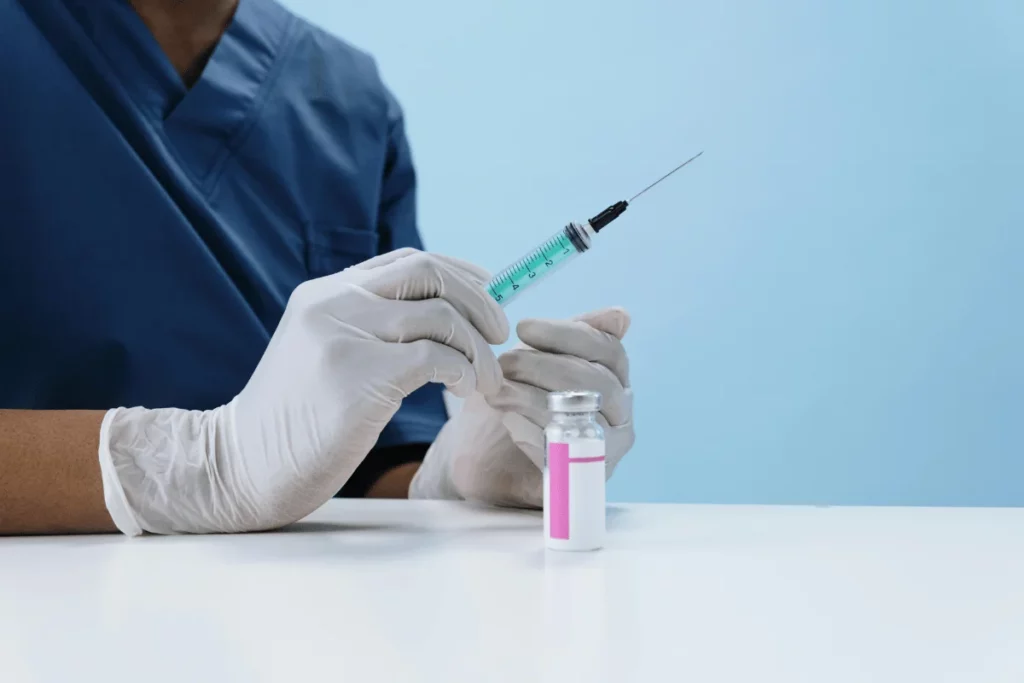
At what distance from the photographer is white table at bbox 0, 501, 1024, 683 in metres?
0.49

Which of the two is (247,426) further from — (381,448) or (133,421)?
(381,448)

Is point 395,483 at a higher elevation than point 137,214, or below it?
below

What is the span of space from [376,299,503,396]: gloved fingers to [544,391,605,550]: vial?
0.15 meters

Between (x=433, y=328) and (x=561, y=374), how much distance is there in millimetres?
181

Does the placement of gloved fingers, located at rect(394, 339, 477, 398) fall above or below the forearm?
above

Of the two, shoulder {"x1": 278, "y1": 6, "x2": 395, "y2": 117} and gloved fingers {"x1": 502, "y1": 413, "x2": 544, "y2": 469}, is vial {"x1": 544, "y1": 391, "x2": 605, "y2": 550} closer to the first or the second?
gloved fingers {"x1": 502, "y1": 413, "x2": 544, "y2": 469}

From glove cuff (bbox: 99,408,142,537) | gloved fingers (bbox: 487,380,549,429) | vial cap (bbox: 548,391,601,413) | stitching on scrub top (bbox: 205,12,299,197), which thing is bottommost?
glove cuff (bbox: 99,408,142,537)

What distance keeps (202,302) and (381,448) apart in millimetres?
359

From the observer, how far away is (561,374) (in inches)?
39.0

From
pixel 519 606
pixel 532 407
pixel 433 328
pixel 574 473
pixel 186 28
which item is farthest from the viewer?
pixel 186 28

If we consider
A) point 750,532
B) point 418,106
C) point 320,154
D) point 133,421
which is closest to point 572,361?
point 750,532

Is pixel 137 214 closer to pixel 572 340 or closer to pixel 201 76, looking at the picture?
pixel 201 76

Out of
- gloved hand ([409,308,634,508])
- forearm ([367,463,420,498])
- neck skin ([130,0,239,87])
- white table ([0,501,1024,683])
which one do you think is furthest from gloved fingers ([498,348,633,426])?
neck skin ([130,0,239,87])

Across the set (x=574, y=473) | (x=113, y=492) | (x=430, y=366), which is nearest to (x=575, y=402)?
(x=574, y=473)
